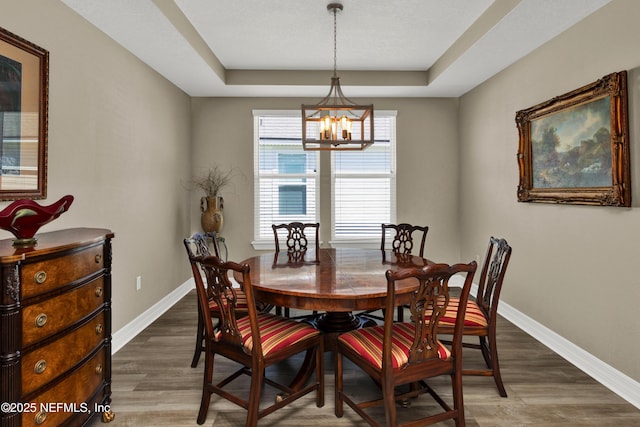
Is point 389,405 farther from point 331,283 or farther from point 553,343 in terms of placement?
point 553,343

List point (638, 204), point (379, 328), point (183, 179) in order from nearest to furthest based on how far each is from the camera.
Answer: point (379, 328) → point (638, 204) → point (183, 179)

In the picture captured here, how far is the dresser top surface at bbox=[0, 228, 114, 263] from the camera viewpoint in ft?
4.70

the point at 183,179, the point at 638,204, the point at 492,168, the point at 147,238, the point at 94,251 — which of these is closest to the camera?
the point at 94,251

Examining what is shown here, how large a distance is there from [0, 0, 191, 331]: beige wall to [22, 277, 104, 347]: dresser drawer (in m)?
0.67

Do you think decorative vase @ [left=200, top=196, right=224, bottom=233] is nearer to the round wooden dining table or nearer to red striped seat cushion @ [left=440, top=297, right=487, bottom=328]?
the round wooden dining table

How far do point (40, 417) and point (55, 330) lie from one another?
35 centimetres

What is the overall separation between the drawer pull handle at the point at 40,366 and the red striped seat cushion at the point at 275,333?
0.77 meters

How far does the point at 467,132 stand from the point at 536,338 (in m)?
→ 2.60

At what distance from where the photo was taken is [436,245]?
16.3 feet

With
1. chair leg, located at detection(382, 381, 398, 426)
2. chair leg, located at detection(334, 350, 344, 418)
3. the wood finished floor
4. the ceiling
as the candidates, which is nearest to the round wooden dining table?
chair leg, located at detection(334, 350, 344, 418)

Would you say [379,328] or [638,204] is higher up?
[638,204]

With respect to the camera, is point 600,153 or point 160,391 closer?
point 160,391

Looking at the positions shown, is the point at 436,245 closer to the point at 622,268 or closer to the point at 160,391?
the point at 622,268

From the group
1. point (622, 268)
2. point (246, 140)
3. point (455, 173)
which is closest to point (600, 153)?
point (622, 268)
